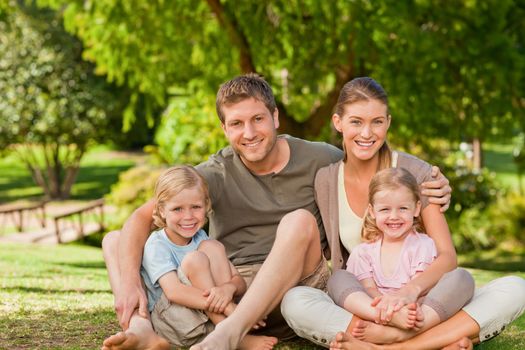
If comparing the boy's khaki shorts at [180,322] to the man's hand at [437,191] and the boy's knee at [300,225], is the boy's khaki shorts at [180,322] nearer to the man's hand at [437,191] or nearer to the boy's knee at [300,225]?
the boy's knee at [300,225]

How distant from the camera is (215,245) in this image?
384cm

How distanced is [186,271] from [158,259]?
7.7 inches

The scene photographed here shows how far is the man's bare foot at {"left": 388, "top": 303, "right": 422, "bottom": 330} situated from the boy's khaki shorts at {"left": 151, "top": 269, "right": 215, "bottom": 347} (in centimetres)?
80

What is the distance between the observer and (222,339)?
136 inches

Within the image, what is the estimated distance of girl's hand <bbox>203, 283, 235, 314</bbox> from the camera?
12.0ft

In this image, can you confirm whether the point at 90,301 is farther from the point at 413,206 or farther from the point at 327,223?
the point at 413,206

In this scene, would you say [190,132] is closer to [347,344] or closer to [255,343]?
[255,343]

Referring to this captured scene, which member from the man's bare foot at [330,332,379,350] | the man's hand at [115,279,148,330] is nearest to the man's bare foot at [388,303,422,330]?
the man's bare foot at [330,332,379,350]

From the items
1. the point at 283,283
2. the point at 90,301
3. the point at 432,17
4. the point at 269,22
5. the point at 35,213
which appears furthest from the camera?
the point at 35,213

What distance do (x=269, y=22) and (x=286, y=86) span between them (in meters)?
1.71

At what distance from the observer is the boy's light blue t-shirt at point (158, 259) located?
12.7ft

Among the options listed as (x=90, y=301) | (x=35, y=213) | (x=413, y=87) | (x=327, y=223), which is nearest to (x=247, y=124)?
(x=327, y=223)

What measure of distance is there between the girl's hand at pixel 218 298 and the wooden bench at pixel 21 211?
10699 millimetres

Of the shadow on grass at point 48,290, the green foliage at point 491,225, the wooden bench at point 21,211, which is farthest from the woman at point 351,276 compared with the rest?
the green foliage at point 491,225
